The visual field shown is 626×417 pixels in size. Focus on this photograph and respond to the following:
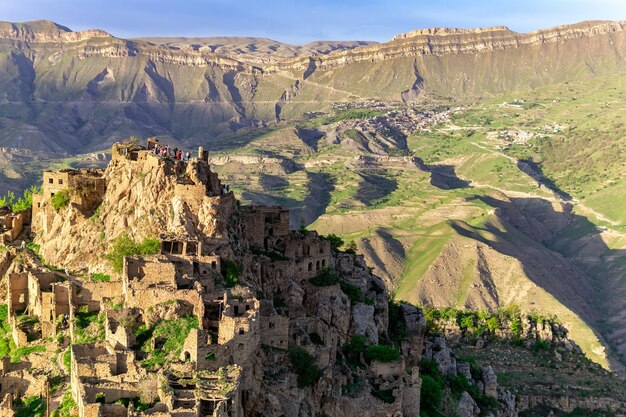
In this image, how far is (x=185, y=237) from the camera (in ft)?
224

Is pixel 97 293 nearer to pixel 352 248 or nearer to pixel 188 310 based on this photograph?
pixel 188 310

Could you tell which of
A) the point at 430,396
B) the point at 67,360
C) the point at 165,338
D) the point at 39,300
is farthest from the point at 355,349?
the point at 39,300

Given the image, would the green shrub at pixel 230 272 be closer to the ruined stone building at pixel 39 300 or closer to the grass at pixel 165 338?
the grass at pixel 165 338

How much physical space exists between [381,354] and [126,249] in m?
24.1

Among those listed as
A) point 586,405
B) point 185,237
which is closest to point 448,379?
point 586,405

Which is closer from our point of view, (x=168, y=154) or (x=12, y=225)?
(x=168, y=154)

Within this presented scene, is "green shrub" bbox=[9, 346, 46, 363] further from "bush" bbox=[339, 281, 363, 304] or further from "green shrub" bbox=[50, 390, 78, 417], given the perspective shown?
"bush" bbox=[339, 281, 363, 304]

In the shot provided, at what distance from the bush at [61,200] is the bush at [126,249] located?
1011 cm

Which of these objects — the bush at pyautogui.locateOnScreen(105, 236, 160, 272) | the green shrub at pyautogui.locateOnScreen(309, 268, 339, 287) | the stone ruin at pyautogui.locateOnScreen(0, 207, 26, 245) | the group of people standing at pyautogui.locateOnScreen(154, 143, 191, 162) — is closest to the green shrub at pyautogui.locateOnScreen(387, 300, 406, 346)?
the green shrub at pyautogui.locateOnScreen(309, 268, 339, 287)

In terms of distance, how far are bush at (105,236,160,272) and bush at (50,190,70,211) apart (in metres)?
10.1

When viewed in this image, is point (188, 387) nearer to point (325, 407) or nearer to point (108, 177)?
point (325, 407)

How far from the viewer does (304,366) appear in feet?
221

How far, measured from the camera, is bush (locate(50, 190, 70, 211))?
261 feet

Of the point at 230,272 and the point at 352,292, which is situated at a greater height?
the point at 230,272
